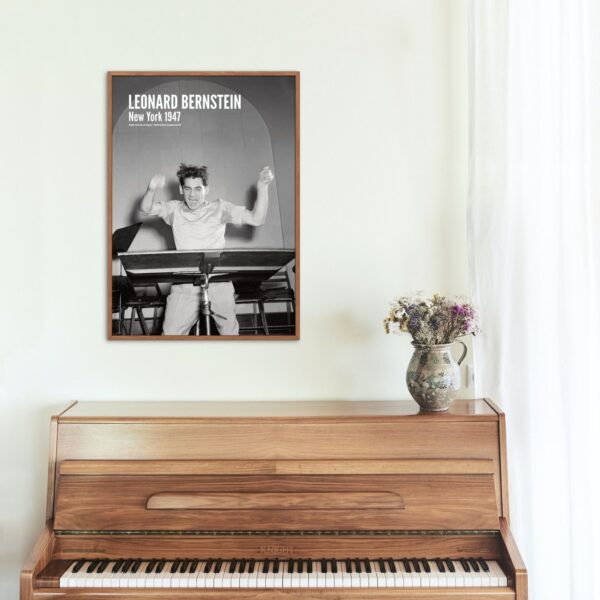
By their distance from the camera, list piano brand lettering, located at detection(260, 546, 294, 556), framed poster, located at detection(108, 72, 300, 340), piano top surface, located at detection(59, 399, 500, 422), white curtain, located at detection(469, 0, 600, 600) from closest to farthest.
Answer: white curtain, located at detection(469, 0, 600, 600) < piano brand lettering, located at detection(260, 546, 294, 556) < piano top surface, located at detection(59, 399, 500, 422) < framed poster, located at detection(108, 72, 300, 340)

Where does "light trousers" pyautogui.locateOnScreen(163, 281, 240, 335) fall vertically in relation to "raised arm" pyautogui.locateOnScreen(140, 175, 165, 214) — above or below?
below

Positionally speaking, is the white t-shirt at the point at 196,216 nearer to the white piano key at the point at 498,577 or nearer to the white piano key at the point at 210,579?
the white piano key at the point at 210,579

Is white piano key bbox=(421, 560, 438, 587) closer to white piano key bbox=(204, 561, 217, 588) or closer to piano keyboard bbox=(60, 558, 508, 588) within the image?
piano keyboard bbox=(60, 558, 508, 588)

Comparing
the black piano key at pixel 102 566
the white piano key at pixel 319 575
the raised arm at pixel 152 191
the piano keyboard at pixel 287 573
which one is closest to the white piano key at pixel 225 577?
the piano keyboard at pixel 287 573

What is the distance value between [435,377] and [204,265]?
0.92 meters

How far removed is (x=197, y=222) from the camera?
7.87ft

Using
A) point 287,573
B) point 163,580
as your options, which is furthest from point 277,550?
point 163,580

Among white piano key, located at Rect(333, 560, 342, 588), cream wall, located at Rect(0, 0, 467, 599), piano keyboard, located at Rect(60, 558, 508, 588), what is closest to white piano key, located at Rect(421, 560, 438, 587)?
piano keyboard, located at Rect(60, 558, 508, 588)

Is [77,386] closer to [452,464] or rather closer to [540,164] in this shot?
[452,464]

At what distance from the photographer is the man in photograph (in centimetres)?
239

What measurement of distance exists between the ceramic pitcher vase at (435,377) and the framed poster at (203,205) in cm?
51

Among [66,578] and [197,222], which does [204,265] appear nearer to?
[197,222]

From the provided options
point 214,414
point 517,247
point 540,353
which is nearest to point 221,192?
point 214,414

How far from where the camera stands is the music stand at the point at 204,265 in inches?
94.4
